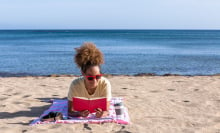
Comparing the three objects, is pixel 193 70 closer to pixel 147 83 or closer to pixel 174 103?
pixel 147 83

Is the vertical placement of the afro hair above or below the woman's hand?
above

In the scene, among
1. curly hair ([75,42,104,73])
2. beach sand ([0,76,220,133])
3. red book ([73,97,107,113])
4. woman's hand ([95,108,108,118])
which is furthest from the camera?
red book ([73,97,107,113])

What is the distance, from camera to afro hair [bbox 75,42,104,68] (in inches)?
195

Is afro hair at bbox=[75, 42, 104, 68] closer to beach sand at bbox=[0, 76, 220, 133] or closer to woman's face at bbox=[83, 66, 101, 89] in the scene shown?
woman's face at bbox=[83, 66, 101, 89]

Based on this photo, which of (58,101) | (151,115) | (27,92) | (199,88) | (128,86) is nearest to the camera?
(151,115)

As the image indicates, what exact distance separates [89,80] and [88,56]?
0.39m

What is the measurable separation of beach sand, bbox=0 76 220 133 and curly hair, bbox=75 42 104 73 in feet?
3.23

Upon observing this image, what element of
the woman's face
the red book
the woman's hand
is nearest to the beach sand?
the woman's hand

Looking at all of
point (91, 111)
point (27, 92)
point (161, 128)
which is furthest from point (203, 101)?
point (27, 92)

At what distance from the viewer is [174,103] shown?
6.68 metres

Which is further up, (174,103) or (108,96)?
(108,96)

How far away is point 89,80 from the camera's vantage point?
16.3ft

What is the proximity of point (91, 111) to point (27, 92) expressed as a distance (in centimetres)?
302

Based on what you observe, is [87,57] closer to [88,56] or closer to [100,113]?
[88,56]
